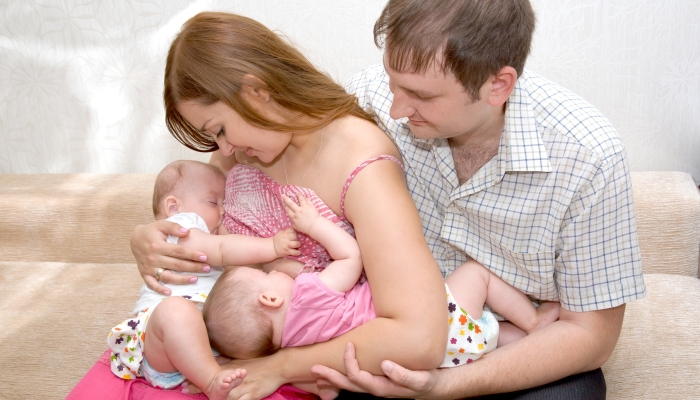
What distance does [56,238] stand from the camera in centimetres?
250

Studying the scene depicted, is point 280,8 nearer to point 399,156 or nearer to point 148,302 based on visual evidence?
point 399,156

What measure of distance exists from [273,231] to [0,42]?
5.41 feet

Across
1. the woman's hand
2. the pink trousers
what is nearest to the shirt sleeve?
the pink trousers

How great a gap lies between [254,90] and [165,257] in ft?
1.60

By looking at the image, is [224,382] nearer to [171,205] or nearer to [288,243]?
[288,243]

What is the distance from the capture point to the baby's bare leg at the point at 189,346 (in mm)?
1481

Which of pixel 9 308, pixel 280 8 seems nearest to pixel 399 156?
pixel 280 8

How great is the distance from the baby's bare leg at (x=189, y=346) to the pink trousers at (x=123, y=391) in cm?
10

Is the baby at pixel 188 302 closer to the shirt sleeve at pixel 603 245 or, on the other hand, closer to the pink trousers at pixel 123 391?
the pink trousers at pixel 123 391

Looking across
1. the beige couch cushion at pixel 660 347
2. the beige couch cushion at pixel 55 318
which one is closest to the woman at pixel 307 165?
the beige couch cushion at pixel 55 318

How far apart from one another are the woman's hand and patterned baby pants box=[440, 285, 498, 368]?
63cm

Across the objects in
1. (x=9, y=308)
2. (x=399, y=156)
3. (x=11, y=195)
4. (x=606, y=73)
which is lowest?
(x=9, y=308)

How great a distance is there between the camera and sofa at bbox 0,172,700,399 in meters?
1.80

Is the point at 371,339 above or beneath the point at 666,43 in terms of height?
beneath
